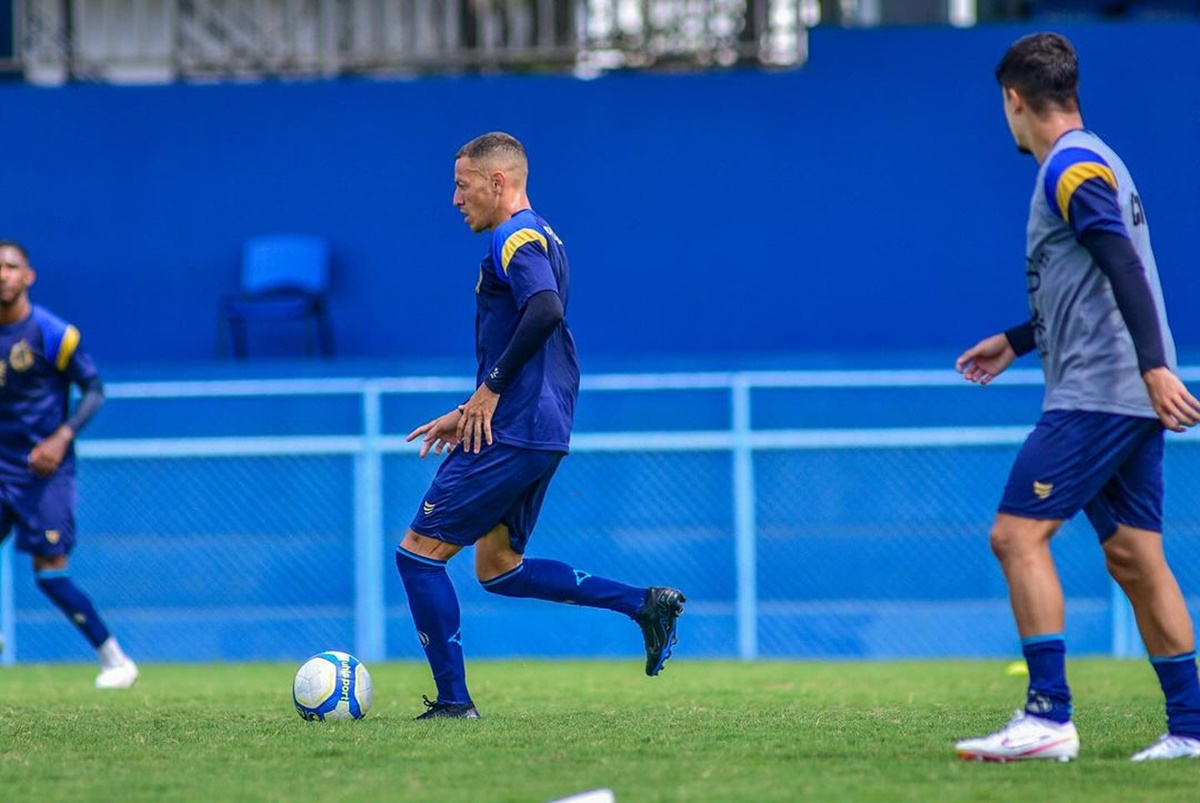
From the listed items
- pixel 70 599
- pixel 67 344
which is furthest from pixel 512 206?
pixel 70 599

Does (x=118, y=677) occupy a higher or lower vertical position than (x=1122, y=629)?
higher

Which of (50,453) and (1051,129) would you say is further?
(50,453)

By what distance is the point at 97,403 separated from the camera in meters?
9.50

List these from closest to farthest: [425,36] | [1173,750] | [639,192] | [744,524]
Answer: [1173,750] < [744,524] < [639,192] < [425,36]

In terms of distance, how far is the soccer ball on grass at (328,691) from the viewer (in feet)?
22.7

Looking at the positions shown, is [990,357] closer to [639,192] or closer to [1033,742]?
[1033,742]

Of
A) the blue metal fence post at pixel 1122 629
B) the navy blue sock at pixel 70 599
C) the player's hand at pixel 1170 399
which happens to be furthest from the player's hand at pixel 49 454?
the blue metal fence post at pixel 1122 629

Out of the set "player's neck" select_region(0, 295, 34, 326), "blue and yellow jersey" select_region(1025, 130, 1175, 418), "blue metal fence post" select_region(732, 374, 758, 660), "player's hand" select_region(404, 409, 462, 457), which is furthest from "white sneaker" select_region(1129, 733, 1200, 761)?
"blue metal fence post" select_region(732, 374, 758, 660)

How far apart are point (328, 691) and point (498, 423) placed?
4.07ft

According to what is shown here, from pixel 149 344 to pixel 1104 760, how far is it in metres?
9.88

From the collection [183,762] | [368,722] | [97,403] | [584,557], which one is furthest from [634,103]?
[183,762]

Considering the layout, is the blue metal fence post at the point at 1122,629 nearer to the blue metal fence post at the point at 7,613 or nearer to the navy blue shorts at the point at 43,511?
the navy blue shorts at the point at 43,511

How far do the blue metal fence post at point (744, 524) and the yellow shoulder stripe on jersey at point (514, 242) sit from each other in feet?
19.4

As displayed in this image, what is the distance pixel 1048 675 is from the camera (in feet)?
17.4
